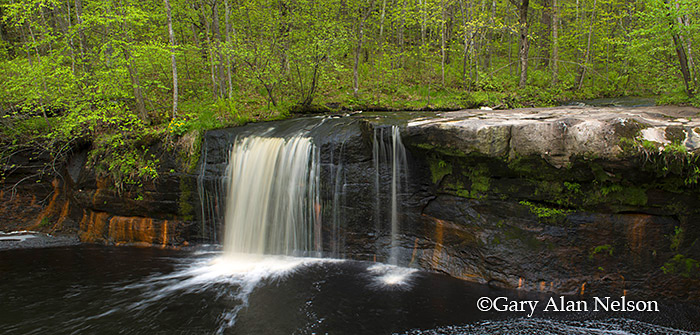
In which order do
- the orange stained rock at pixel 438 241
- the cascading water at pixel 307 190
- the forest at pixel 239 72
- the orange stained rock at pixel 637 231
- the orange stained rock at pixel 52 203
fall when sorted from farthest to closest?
the orange stained rock at pixel 52 203
the forest at pixel 239 72
the cascading water at pixel 307 190
the orange stained rock at pixel 438 241
the orange stained rock at pixel 637 231

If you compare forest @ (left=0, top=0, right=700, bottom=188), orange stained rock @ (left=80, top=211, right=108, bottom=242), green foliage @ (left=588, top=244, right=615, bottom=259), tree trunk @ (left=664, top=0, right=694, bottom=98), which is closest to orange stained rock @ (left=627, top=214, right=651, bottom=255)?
green foliage @ (left=588, top=244, right=615, bottom=259)

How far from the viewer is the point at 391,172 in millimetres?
7121

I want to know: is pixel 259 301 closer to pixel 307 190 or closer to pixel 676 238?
pixel 307 190

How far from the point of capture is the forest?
8.50 m

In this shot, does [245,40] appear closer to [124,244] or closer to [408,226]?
[124,244]

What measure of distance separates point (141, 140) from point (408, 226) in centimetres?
759

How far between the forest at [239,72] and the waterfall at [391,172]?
4449 millimetres

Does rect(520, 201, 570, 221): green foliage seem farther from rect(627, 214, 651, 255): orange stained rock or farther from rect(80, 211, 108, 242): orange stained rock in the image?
rect(80, 211, 108, 242): orange stained rock

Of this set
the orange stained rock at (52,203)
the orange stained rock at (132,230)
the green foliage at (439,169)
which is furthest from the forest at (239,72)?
the green foliage at (439,169)

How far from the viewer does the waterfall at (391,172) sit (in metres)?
7.06

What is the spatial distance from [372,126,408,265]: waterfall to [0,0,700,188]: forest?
175 inches

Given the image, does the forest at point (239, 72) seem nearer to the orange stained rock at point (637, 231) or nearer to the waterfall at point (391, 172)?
the orange stained rock at point (637, 231)

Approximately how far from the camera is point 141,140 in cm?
918

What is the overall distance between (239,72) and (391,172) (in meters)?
8.74
